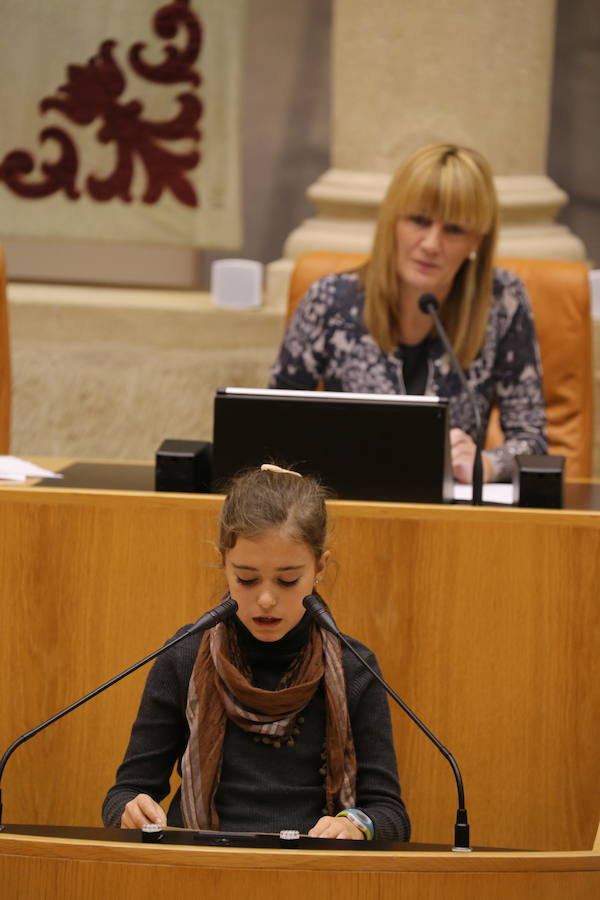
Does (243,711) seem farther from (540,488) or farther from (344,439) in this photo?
(540,488)

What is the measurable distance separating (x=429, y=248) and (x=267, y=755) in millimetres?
1413

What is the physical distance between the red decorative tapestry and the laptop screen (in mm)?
2506

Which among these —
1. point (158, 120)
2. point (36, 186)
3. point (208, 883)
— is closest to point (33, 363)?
point (36, 186)

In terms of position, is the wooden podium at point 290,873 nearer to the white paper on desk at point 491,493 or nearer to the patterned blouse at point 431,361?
the white paper on desk at point 491,493

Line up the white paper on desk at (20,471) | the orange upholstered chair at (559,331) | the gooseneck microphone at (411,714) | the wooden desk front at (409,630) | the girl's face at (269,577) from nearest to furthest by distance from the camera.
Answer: the gooseneck microphone at (411,714)
the girl's face at (269,577)
the wooden desk front at (409,630)
the white paper on desk at (20,471)
the orange upholstered chair at (559,331)

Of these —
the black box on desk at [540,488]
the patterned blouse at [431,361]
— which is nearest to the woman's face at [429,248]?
the patterned blouse at [431,361]

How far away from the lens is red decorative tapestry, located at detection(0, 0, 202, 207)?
4.63 metres

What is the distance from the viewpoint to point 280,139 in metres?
5.57

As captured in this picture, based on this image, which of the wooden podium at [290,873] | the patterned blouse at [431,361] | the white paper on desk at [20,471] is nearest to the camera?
the wooden podium at [290,873]

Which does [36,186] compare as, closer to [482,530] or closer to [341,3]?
[341,3]

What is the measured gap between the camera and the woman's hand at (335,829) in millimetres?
1670

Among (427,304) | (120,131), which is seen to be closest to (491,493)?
(427,304)

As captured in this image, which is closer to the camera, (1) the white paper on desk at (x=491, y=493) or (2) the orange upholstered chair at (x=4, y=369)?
(1) the white paper on desk at (x=491, y=493)

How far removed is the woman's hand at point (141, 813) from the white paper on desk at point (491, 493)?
3.11 feet
